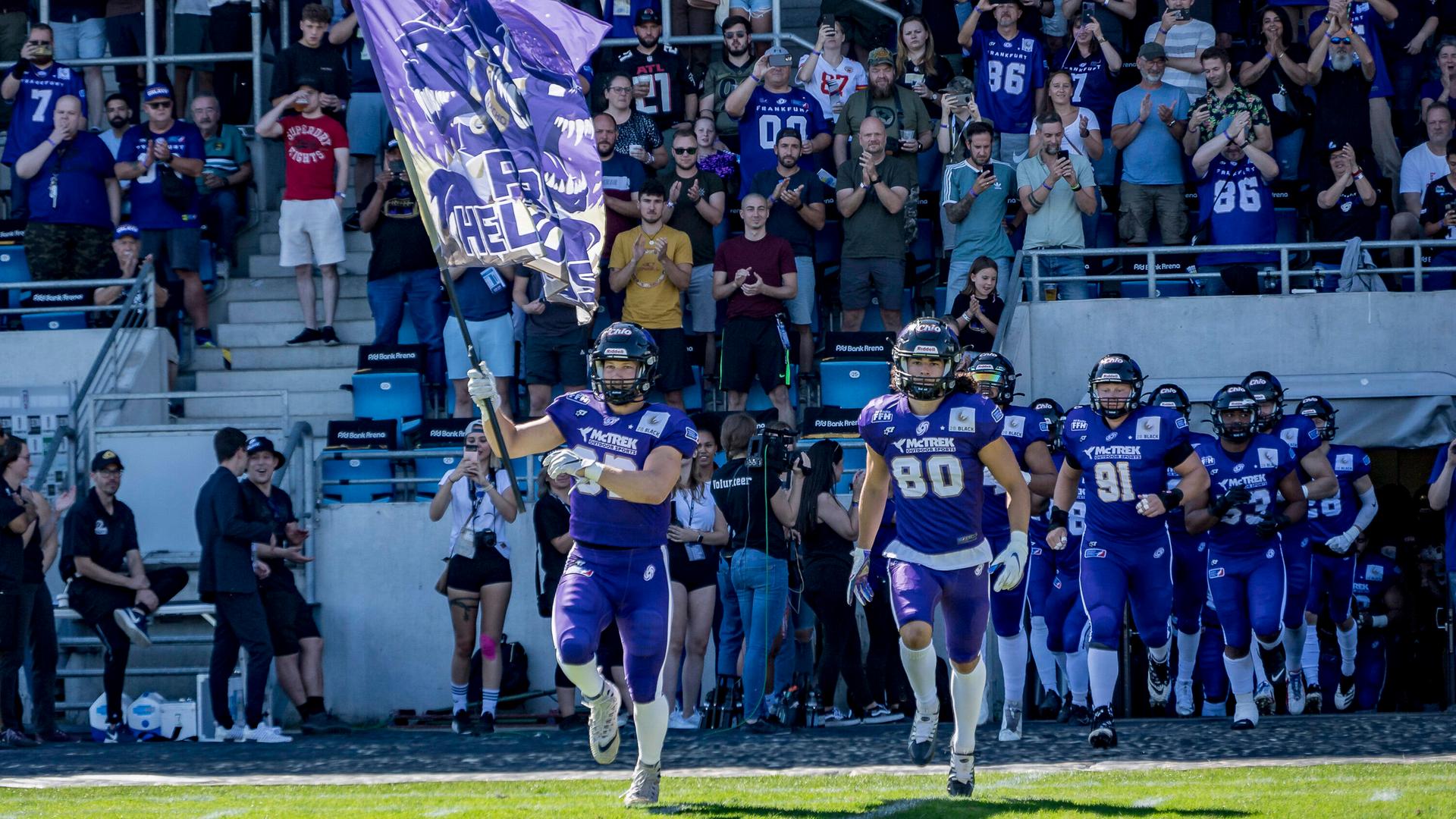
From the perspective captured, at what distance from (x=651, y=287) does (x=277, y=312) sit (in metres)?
4.11

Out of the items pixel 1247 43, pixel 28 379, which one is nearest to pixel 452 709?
pixel 28 379

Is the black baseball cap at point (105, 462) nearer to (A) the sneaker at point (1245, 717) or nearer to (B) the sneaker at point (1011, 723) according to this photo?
(B) the sneaker at point (1011, 723)

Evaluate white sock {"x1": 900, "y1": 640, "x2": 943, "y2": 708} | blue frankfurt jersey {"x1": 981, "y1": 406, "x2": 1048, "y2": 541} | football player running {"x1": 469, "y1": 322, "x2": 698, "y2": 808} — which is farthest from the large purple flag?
blue frankfurt jersey {"x1": 981, "y1": 406, "x2": 1048, "y2": 541}

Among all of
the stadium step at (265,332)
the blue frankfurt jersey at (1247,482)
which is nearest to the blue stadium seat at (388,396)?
the stadium step at (265,332)

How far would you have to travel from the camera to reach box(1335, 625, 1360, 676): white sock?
14625 millimetres

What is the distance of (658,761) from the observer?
28.8 ft

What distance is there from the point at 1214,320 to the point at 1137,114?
208cm

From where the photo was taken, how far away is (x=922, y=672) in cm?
927

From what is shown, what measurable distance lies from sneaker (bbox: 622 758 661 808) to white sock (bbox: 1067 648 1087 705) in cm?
456

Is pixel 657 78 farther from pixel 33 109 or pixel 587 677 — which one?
pixel 587 677

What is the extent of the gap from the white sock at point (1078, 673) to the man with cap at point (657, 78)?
6.54m

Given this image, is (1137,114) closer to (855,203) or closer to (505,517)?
(855,203)

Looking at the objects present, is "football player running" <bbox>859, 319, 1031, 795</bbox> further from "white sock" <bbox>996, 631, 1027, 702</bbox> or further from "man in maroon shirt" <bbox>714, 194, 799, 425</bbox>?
"man in maroon shirt" <bbox>714, 194, 799, 425</bbox>

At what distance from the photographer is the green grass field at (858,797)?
27.1 feet
